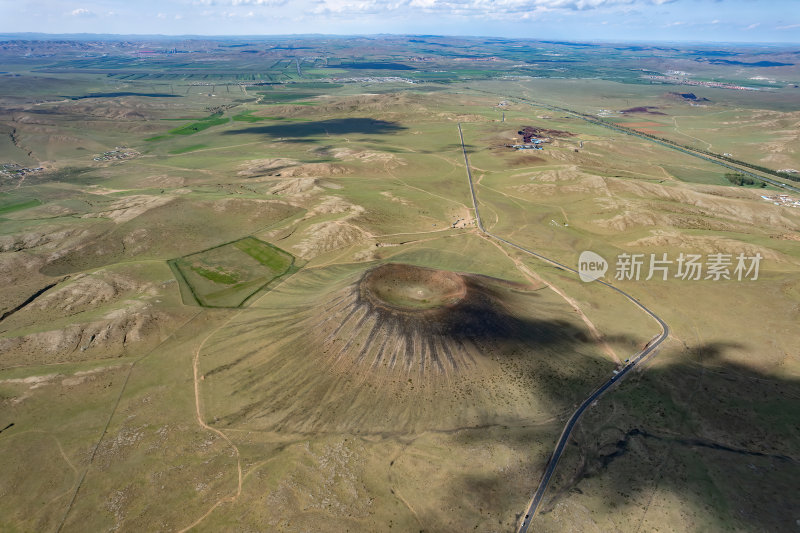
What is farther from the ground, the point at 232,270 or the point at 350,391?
the point at 232,270

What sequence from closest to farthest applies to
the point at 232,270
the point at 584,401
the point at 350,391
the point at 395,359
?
the point at 584,401 < the point at 350,391 < the point at 395,359 < the point at 232,270

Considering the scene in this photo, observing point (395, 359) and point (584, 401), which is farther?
point (395, 359)

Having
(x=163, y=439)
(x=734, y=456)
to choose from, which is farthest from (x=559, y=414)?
(x=163, y=439)

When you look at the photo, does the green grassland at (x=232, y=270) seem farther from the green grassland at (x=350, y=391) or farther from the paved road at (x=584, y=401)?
the paved road at (x=584, y=401)

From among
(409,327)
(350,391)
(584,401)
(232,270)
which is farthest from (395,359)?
(232,270)

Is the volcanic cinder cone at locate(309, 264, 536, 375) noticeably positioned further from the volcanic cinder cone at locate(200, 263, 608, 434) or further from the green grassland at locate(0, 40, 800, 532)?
the green grassland at locate(0, 40, 800, 532)

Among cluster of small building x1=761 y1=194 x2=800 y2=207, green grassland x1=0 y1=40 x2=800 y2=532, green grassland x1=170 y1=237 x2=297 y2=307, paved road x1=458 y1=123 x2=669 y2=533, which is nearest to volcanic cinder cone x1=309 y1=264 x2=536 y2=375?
green grassland x1=0 y1=40 x2=800 y2=532

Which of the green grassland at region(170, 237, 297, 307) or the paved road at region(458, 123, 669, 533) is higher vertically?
the green grassland at region(170, 237, 297, 307)

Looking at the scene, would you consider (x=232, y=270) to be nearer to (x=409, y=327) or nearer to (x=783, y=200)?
(x=409, y=327)
